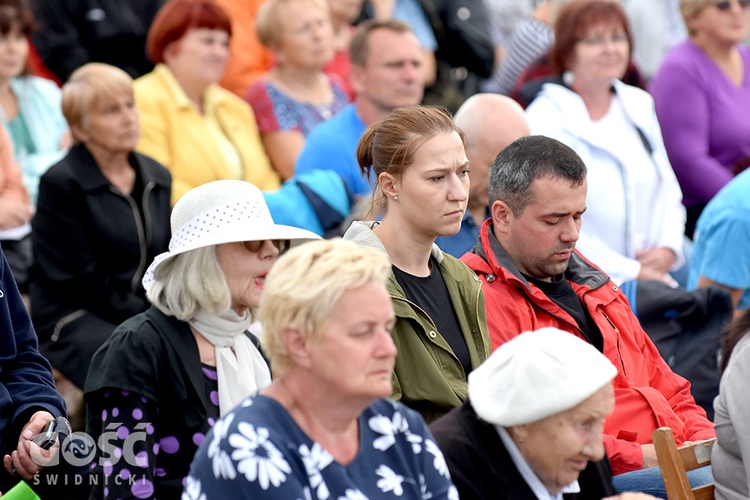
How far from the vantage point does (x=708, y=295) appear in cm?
471

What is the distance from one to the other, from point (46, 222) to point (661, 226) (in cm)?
299

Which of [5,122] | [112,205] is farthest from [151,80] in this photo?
[112,205]

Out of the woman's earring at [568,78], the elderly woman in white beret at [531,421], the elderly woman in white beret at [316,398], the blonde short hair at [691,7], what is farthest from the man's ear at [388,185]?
the blonde short hair at [691,7]

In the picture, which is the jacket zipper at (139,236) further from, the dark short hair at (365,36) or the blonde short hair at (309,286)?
the blonde short hair at (309,286)

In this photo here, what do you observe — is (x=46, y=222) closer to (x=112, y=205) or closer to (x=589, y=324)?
(x=112, y=205)

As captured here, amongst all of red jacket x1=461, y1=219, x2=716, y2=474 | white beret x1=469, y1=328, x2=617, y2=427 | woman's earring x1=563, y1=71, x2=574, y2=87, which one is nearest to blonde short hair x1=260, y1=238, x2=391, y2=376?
white beret x1=469, y1=328, x2=617, y2=427

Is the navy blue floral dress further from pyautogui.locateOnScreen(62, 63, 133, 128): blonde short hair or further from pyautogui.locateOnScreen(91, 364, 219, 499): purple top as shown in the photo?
pyautogui.locateOnScreen(62, 63, 133, 128): blonde short hair

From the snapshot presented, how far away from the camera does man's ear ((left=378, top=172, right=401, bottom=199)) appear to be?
3.62 metres

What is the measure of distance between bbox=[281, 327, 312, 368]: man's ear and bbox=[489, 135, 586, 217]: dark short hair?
1558mm

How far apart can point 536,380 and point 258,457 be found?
0.75 m

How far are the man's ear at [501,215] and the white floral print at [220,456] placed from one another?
1.73 m

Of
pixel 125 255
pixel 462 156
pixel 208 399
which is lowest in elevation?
pixel 125 255

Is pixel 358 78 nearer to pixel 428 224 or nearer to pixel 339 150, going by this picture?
pixel 339 150

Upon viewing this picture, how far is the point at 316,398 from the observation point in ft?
8.09
